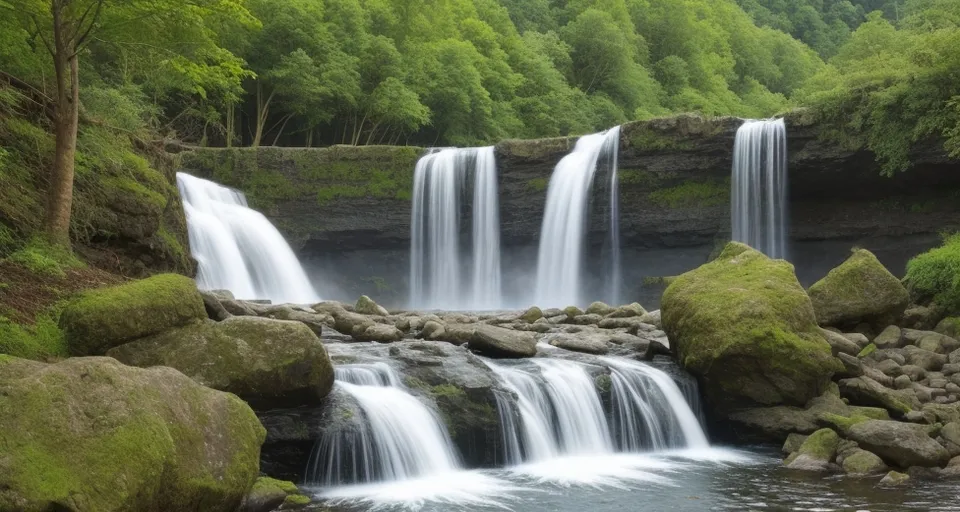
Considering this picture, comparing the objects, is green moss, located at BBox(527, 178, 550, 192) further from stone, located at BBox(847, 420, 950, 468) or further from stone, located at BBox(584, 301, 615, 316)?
stone, located at BBox(847, 420, 950, 468)

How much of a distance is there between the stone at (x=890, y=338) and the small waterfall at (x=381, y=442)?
8.40 meters

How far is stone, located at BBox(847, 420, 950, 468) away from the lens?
380 inches

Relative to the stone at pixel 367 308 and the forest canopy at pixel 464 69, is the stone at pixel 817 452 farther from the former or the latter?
the stone at pixel 367 308

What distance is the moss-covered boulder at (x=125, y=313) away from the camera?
8.69 m

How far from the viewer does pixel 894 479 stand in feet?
30.5

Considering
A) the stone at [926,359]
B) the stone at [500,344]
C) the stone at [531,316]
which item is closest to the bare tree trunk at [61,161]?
the stone at [500,344]

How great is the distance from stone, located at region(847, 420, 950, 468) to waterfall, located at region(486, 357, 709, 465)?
2547 mm

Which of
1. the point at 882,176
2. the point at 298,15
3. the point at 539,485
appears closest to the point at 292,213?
the point at 298,15

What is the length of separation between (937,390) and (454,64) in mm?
28619

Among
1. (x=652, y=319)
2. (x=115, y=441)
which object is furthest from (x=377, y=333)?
(x=115, y=441)

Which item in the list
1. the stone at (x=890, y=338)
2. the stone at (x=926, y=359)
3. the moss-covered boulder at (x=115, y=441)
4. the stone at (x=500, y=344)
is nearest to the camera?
the moss-covered boulder at (x=115, y=441)

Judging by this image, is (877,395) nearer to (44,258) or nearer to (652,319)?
(652,319)

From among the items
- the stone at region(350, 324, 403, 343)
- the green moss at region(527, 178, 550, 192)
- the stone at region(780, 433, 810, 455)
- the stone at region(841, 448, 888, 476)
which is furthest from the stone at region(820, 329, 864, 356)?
the green moss at region(527, 178, 550, 192)

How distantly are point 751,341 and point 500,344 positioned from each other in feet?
12.1
